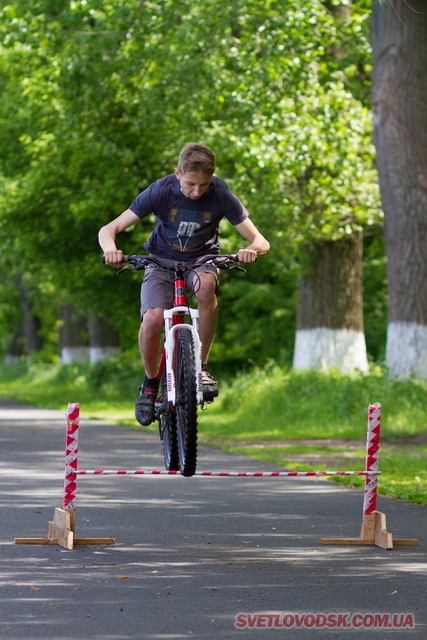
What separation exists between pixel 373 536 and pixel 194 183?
336 centimetres

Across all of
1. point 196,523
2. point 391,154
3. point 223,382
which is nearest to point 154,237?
point 196,523

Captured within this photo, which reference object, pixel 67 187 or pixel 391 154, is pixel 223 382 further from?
pixel 391 154

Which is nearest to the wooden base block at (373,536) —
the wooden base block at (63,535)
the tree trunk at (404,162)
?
the wooden base block at (63,535)

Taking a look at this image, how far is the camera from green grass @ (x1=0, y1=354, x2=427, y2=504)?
15375 mm

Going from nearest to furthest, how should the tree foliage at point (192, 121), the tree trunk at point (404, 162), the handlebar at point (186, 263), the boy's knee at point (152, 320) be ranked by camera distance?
the handlebar at point (186, 263) → the boy's knee at point (152, 320) → the tree trunk at point (404, 162) → the tree foliage at point (192, 121)

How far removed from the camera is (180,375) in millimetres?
8539

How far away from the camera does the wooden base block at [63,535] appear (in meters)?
9.31

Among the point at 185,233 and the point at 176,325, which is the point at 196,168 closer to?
the point at 185,233

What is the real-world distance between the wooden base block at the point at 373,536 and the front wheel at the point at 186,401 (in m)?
1.93

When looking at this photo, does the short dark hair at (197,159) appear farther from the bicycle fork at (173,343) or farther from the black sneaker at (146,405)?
the black sneaker at (146,405)

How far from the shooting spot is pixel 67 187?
29016 mm

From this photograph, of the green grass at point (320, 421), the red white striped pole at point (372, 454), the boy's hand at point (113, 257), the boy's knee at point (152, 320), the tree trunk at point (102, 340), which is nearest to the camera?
the boy's hand at point (113, 257)

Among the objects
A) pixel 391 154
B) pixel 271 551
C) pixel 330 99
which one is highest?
pixel 330 99

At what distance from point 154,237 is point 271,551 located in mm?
2634
